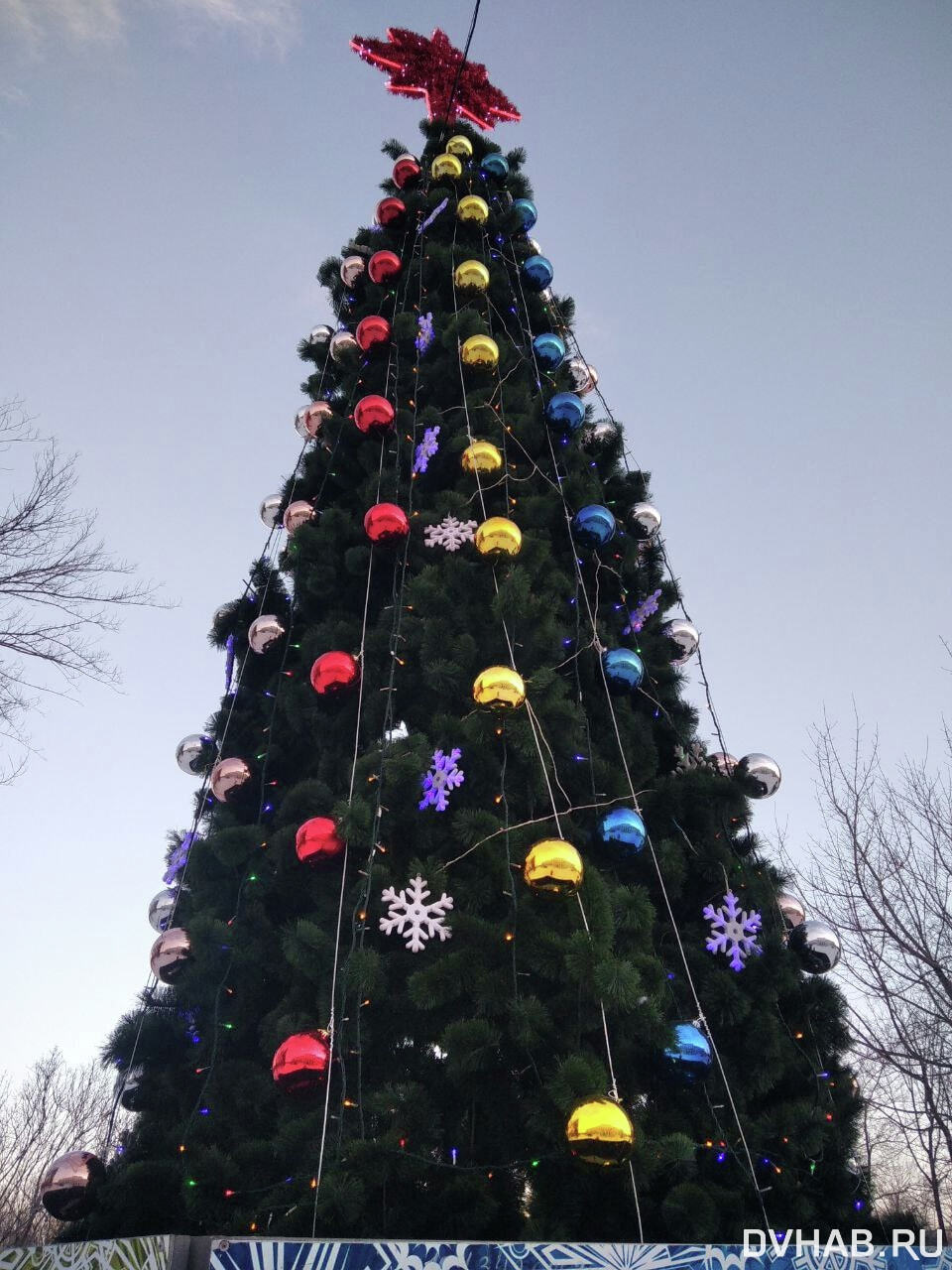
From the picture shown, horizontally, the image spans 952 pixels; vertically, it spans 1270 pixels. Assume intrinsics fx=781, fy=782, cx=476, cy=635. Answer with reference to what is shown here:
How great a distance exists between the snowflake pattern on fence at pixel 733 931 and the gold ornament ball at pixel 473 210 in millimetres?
5649

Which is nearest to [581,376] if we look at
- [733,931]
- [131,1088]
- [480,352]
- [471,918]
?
[480,352]

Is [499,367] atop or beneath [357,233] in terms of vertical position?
beneath

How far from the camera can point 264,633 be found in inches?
184

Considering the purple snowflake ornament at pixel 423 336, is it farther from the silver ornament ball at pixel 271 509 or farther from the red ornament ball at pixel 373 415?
the silver ornament ball at pixel 271 509

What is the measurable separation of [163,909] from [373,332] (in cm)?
419

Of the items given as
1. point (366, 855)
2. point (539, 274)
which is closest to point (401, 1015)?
point (366, 855)

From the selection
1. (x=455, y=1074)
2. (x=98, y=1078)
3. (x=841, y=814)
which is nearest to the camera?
(x=455, y=1074)

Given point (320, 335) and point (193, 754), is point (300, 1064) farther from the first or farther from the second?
point (320, 335)

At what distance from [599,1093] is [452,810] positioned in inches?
52.8

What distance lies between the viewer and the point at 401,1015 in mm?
3025

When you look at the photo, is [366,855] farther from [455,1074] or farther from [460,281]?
[460,281]

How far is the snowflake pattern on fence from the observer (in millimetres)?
3484

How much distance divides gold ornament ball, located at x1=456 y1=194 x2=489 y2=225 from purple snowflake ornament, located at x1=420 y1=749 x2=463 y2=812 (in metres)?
5.05

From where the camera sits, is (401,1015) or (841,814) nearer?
(401,1015)
